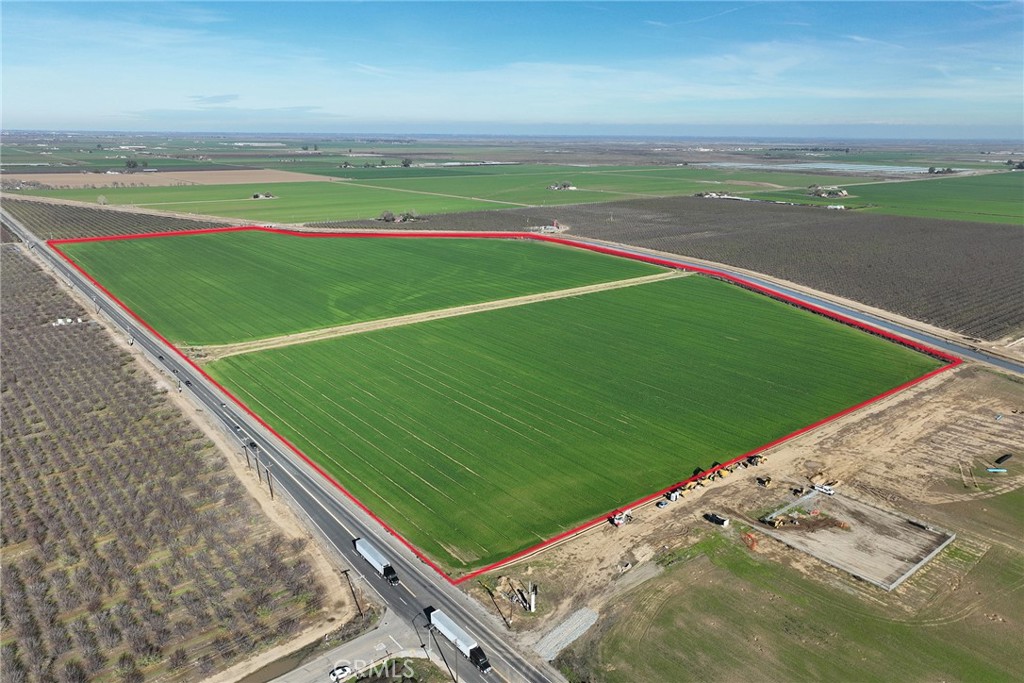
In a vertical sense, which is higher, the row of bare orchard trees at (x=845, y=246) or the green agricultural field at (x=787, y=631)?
the row of bare orchard trees at (x=845, y=246)

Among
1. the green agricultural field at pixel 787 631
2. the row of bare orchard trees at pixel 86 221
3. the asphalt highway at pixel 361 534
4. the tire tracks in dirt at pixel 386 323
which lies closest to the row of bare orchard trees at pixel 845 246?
the asphalt highway at pixel 361 534

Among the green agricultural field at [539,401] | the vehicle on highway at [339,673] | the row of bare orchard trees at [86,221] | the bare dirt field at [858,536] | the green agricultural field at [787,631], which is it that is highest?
the row of bare orchard trees at [86,221]

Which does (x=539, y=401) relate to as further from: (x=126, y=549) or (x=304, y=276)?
(x=304, y=276)

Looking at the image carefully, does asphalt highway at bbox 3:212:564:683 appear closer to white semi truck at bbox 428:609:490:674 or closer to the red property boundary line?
white semi truck at bbox 428:609:490:674

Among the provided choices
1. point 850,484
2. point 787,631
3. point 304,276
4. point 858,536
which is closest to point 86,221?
point 304,276

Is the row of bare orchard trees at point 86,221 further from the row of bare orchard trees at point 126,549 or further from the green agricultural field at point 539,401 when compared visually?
the green agricultural field at point 539,401

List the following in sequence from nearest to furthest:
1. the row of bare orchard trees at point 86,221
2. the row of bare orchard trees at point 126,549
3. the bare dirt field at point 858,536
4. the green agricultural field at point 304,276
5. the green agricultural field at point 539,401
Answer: the row of bare orchard trees at point 126,549
the bare dirt field at point 858,536
the green agricultural field at point 539,401
the green agricultural field at point 304,276
the row of bare orchard trees at point 86,221

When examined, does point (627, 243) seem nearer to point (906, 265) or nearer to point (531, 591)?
point (906, 265)
